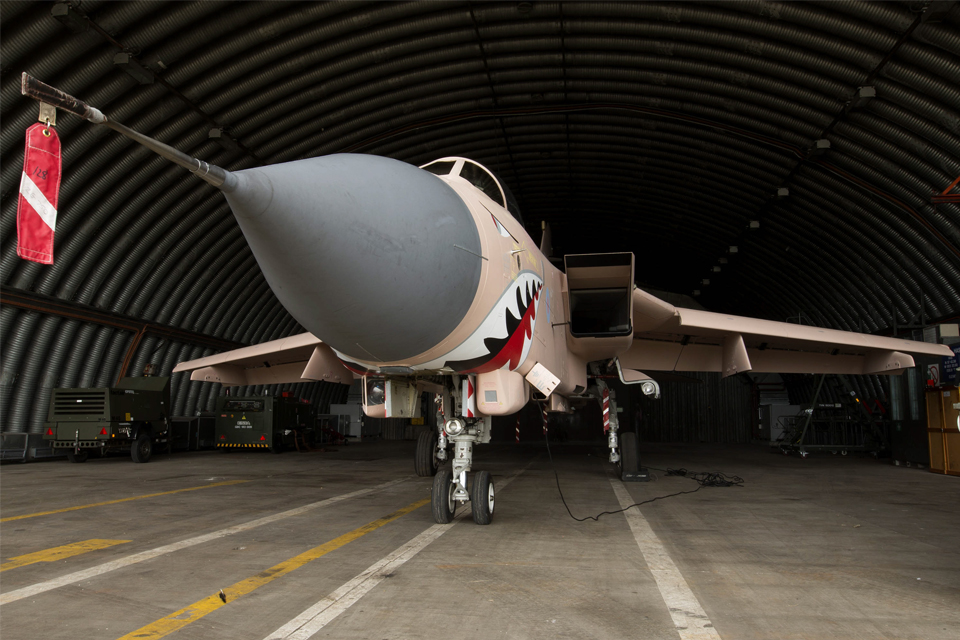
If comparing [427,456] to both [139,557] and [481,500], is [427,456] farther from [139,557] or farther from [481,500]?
[139,557]

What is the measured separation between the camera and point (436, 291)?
3.52 meters

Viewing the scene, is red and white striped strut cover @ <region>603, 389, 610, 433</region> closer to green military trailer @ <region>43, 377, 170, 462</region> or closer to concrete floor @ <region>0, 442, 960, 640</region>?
concrete floor @ <region>0, 442, 960, 640</region>

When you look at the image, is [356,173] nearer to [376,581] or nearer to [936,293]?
[376,581]

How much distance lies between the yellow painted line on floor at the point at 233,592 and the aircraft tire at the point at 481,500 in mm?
949

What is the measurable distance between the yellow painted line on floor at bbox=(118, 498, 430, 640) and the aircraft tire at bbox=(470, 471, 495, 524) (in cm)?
95

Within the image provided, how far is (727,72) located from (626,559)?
9.64 metres

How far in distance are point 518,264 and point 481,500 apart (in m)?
2.21

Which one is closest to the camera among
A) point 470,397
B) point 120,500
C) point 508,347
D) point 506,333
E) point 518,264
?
point 506,333

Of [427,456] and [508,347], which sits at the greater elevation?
[508,347]

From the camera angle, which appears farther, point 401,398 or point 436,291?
point 401,398

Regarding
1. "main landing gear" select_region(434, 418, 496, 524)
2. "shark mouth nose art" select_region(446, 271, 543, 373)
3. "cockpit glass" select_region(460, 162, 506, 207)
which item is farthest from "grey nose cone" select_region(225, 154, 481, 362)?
"main landing gear" select_region(434, 418, 496, 524)

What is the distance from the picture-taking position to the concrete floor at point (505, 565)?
118 inches

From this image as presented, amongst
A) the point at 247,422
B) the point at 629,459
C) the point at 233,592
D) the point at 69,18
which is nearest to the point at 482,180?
the point at 233,592

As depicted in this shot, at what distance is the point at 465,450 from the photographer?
5395 mm
